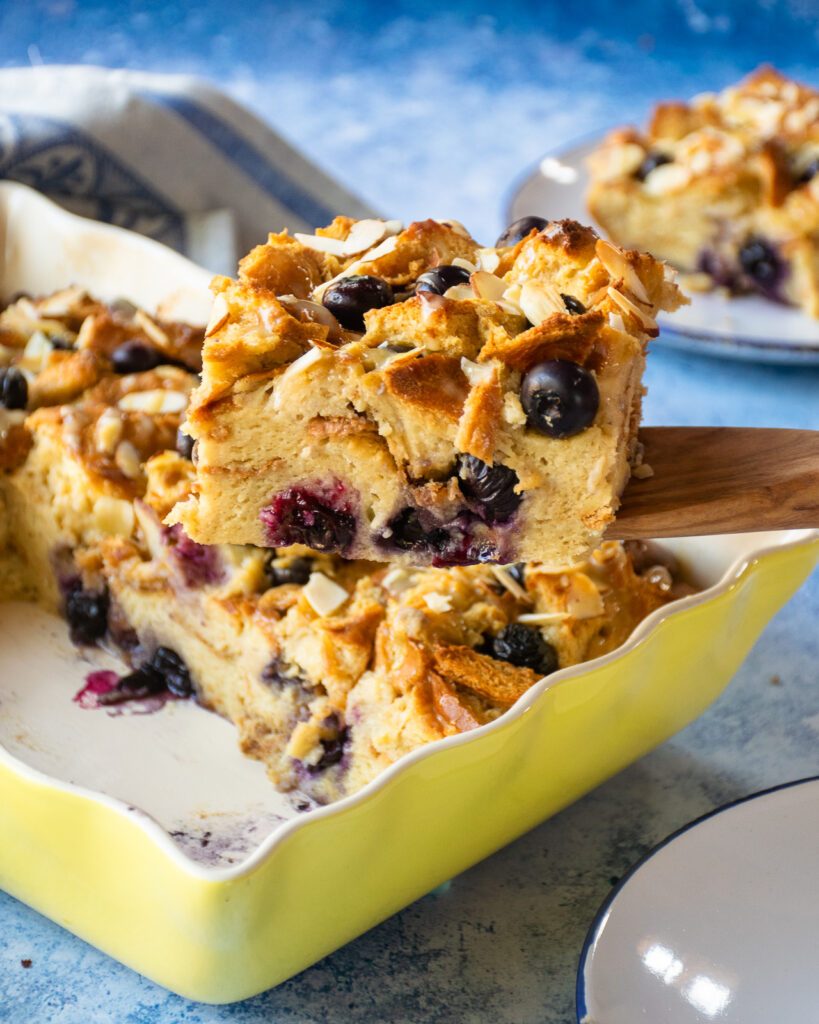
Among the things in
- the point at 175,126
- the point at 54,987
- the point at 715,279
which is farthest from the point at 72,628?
the point at 715,279

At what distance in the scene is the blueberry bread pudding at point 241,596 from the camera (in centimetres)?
239

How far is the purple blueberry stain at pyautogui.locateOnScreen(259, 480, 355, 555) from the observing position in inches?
85.2

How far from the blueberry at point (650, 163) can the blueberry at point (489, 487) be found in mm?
2599

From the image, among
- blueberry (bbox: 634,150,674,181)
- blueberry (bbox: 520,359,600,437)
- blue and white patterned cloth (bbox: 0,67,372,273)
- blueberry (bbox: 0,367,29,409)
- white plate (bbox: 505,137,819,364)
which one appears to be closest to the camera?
blueberry (bbox: 520,359,600,437)

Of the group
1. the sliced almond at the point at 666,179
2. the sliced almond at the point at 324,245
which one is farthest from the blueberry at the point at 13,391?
the sliced almond at the point at 666,179

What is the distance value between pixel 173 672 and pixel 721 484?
47.1 inches

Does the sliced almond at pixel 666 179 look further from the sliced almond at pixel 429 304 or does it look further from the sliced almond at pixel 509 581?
the sliced almond at pixel 429 304

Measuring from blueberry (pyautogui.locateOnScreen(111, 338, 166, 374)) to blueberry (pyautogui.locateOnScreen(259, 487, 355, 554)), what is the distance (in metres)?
1.07

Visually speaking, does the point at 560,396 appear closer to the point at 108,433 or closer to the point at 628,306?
the point at 628,306

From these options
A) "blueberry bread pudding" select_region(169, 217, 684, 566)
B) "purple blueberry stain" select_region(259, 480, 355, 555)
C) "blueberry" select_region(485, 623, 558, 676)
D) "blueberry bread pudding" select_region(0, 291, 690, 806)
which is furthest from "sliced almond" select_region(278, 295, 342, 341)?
"blueberry" select_region(485, 623, 558, 676)

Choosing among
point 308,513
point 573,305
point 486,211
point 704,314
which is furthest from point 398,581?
point 486,211

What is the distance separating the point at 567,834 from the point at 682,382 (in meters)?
1.84

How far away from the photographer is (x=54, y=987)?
214 centimetres

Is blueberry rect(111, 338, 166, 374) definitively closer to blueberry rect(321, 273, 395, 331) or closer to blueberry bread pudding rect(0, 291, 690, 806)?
blueberry bread pudding rect(0, 291, 690, 806)
